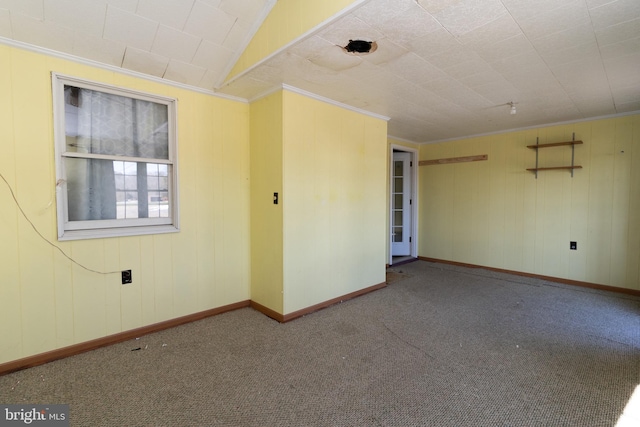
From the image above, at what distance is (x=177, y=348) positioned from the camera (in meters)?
2.45

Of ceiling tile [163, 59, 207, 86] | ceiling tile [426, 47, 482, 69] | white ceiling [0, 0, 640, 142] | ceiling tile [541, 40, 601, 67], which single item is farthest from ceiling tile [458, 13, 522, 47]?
ceiling tile [163, 59, 207, 86]

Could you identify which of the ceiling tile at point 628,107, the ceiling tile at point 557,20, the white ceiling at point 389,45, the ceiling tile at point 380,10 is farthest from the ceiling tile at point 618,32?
the ceiling tile at point 628,107

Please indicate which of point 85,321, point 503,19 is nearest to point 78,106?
point 85,321

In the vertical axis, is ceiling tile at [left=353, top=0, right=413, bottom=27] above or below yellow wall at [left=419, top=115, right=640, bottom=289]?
above

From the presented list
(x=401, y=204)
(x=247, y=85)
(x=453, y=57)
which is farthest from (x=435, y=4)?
(x=401, y=204)

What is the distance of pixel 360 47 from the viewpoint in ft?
7.06

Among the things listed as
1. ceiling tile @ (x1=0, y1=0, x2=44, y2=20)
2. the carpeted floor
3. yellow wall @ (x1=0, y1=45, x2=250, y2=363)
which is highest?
ceiling tile @ (x1=0, y1=0, x2=44, y2=20)

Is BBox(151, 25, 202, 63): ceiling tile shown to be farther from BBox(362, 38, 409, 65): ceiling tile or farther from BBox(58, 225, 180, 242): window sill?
BBox(58, 225, 180, 242): window sill

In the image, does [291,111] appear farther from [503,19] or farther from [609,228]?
[609,228]

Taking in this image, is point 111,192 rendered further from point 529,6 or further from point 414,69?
point 529,6

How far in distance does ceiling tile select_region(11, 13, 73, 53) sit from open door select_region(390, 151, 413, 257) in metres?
4.93

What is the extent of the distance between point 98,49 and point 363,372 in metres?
3.13

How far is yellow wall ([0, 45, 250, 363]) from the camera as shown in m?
2.09

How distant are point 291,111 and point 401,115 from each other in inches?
67.6
